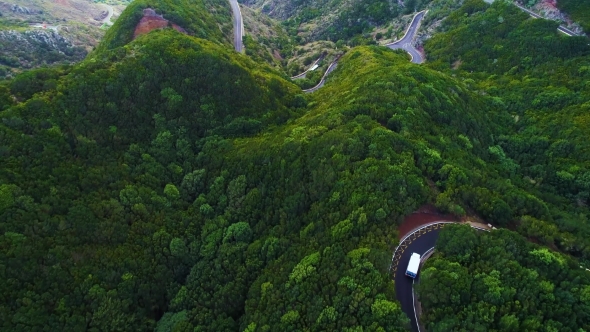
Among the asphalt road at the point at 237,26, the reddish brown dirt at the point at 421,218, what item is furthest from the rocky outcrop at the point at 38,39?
the reddish brown dirt at the point at 421,218

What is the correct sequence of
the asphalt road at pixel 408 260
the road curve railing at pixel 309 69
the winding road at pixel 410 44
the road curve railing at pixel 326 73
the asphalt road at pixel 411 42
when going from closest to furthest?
the asphalt road at pixel 408 260
the road curve railing at pixel 326 73
the winding road at pixel 410 44
the asphalt road at pixel 411 42
the road curve railing at pixel 309 69

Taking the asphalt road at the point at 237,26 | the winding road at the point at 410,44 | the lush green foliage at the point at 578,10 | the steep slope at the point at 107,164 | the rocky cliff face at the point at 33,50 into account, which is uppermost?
the lush green foliage at the point at 578,10

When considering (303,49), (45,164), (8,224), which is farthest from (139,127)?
(303,49)

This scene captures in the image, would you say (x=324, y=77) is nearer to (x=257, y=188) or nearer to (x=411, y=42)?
(x=411, y=42)

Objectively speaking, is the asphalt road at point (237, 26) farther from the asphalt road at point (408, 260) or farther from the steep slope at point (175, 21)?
the asphalt road at point (408, 260)

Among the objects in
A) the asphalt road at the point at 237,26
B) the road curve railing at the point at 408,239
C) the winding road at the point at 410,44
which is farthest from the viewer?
the asphalt road at the point at 237,26

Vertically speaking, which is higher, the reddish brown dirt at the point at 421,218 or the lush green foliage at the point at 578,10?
the lush green foliage at the point at 578,10

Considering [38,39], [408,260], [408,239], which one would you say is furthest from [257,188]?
[38,39]

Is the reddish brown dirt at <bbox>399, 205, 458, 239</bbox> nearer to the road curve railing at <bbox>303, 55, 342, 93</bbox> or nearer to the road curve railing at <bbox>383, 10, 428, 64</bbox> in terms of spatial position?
the road curve railing at <bbox>303, 55, 342, 93</bbox>
